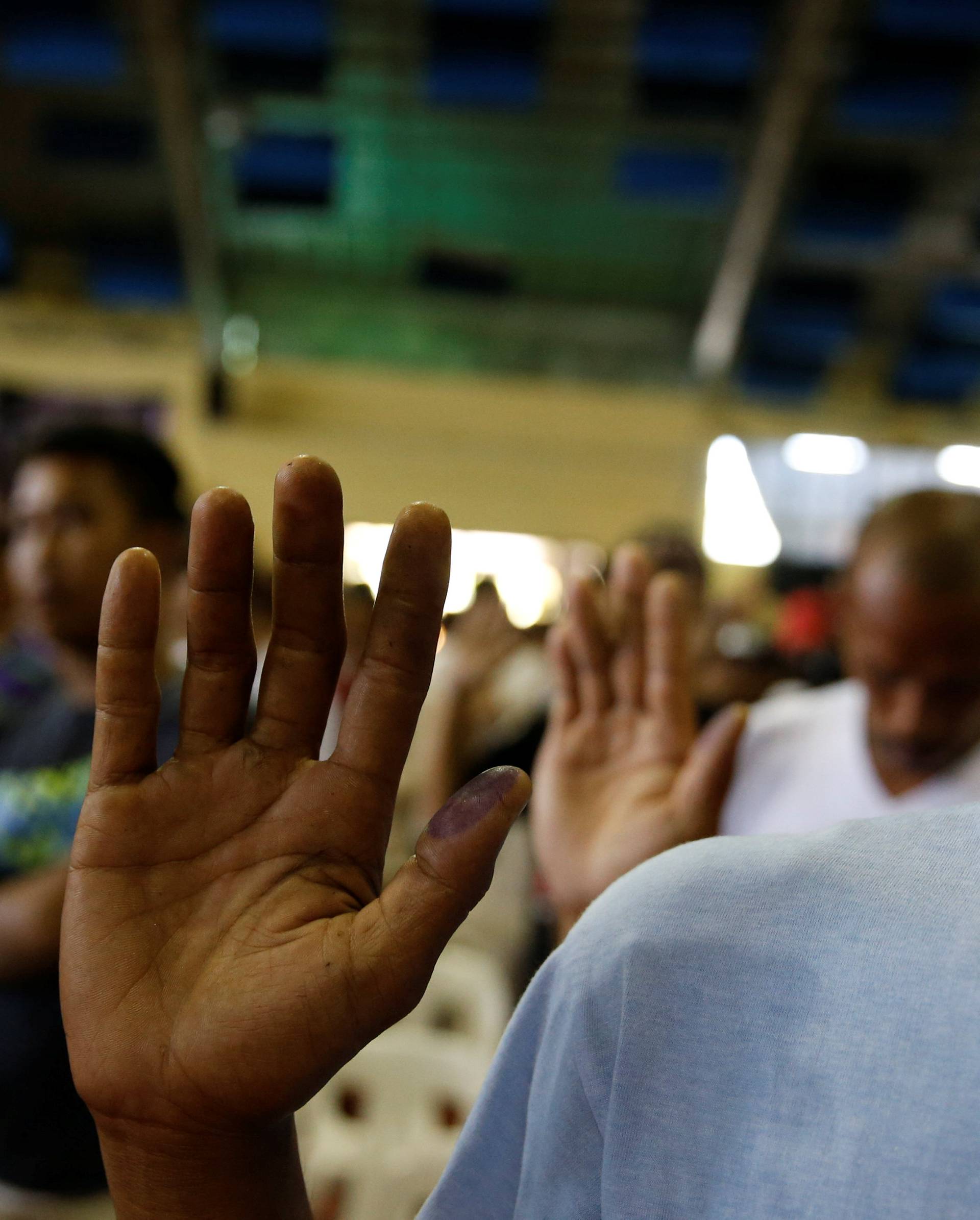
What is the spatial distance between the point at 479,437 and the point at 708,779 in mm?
5288

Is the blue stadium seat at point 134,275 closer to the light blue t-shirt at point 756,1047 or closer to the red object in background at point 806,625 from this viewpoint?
the red object in background at point 806,625

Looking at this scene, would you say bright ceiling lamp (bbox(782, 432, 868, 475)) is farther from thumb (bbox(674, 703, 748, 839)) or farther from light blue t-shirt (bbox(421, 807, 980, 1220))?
light blue t-shirt (bbox(421, 807, 980, 1220))

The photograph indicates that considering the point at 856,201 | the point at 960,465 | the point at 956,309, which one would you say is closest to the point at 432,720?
the point at 856,201

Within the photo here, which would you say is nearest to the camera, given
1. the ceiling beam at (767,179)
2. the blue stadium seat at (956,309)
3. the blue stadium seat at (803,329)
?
the ceiling beam at (767,179)

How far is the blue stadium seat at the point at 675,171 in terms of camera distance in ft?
15.7

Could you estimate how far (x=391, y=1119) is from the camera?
1736 mm

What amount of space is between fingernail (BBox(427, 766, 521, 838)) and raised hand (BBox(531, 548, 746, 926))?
491 mm

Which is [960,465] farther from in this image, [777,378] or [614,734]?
[614,734]

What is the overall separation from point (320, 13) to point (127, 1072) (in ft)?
15.1

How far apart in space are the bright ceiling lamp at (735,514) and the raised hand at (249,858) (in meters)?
5.74

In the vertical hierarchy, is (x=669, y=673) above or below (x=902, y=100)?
below

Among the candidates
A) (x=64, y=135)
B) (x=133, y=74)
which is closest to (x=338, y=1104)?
(x=133, y=74)

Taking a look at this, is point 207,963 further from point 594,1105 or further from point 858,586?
point 858,586

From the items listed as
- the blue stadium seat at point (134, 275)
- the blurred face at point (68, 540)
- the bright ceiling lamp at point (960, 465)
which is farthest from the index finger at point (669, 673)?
the bright ceiling lamp at point (960, 465)
